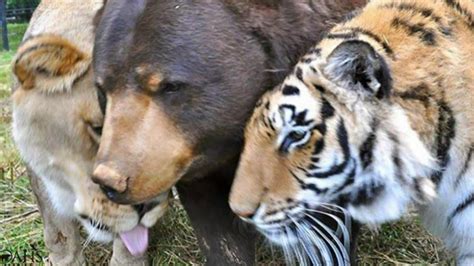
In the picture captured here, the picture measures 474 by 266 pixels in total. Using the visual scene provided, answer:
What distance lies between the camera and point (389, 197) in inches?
101

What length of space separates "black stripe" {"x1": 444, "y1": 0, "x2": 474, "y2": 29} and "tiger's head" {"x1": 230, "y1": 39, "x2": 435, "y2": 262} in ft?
1.44

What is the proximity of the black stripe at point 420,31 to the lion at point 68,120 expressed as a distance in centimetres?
104

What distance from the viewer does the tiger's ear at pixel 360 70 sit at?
2332 millimetres

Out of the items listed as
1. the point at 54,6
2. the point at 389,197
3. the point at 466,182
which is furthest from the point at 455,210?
the point at 54,6

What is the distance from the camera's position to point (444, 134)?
2.55m

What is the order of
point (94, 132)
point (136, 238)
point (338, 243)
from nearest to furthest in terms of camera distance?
point (338, 243) < point (94, 132) < point (136, 238)

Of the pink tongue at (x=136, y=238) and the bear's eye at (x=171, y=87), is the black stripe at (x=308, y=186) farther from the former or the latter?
the pink tongue at (x=136, y=238)

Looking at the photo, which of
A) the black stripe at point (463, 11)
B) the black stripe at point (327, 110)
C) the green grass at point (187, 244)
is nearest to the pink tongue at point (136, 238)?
the green grass at point (187, 244)

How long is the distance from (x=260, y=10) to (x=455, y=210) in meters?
0.87

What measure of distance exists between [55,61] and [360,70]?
1.30m

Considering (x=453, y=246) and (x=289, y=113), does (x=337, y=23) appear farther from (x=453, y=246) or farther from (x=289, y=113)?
(x=453, y=246)

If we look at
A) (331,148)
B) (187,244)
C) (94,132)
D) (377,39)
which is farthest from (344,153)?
(187,244)

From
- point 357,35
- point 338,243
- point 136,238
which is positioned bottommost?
point 136,238

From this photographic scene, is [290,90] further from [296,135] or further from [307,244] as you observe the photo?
[307,244]
